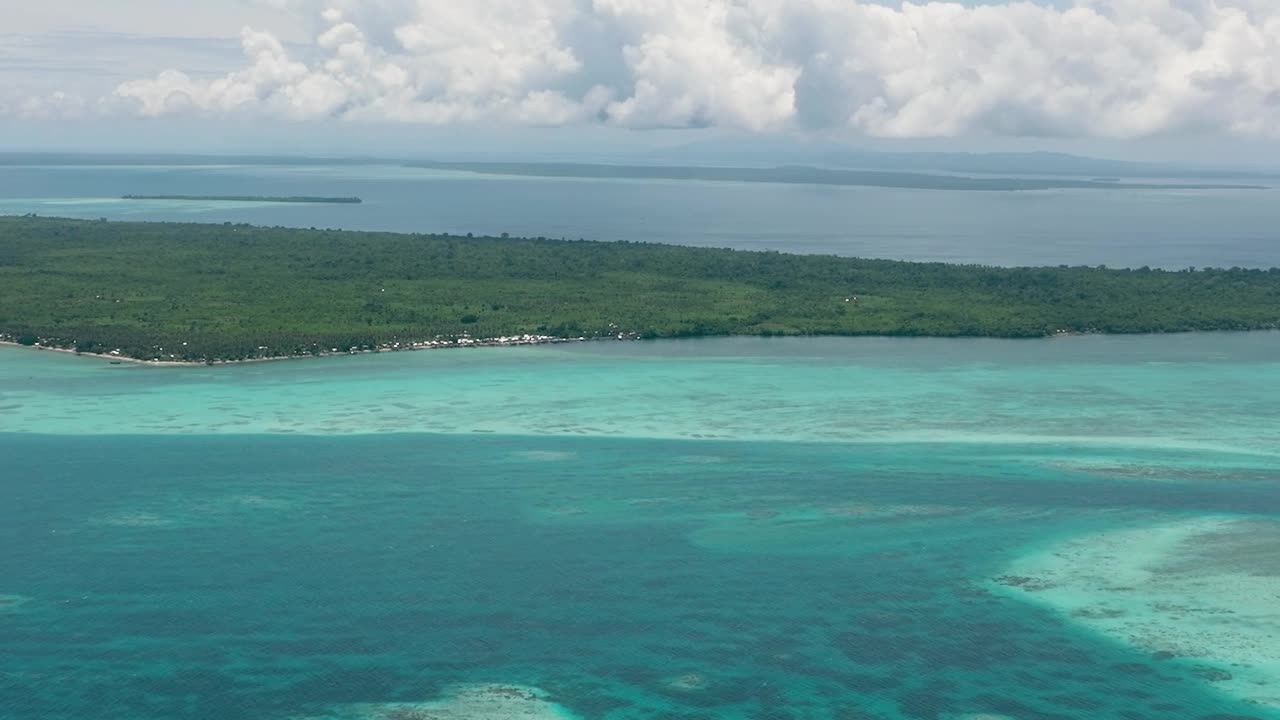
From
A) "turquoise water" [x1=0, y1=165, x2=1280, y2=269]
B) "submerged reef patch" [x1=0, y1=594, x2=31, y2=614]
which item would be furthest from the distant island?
"submerged reef patch" [x1=0, y1=594, x2=31, y2=614]

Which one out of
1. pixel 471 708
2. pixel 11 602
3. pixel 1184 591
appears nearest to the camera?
pixel 471 708

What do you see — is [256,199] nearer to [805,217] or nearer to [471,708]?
[805,217]

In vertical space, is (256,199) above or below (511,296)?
above

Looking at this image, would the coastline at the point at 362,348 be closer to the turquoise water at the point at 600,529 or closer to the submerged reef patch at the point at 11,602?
the turquoise water at the point at 600,529

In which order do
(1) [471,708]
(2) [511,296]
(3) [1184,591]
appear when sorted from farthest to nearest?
(2) [511,296]
(3) [1184,591]
(1) [471,708]

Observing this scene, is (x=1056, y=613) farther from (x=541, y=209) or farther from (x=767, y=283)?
(x=541, y=209)

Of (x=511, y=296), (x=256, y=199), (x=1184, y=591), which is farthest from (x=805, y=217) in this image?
(x=1184, y=591)

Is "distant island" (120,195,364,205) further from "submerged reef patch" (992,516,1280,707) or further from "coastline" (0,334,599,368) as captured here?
"submerged reef patch" (992,516,1280,707)

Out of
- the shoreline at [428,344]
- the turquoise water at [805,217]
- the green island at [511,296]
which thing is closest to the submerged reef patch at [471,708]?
the shoreline at [428,344]

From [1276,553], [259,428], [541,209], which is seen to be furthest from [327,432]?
[541,209]
